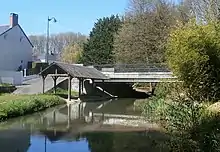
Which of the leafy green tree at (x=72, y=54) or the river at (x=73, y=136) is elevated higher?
the leafy green tree at (x=72, y=54)

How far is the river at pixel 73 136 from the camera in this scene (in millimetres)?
12867

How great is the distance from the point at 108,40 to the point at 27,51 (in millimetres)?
11704

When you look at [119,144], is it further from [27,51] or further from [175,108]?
[27,51]

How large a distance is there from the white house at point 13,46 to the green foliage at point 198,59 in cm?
2889

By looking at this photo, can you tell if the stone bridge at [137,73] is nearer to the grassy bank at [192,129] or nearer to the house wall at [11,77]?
the house wall at [11,77]

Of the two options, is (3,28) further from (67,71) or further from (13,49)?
(67,71)

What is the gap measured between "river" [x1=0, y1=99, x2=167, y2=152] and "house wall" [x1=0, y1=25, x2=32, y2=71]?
86.4 ft

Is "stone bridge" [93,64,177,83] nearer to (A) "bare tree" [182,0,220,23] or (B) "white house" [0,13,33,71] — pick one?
(A) "bare tree" [182,0,220,23]

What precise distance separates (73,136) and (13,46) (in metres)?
35.2

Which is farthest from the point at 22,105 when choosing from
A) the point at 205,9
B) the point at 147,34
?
→ the point at 147,34

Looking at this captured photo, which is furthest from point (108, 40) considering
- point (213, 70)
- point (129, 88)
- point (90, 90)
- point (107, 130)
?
point (107, 130)

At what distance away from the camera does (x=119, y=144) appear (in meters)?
13.6

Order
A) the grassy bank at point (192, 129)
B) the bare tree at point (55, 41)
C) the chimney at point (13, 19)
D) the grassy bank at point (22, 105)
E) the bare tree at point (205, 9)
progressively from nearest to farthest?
1. the grassy bank at point (192, 129)
2. the grassy bank at point (22, 105)
3. the bare tree at point (205, 9)
4. the chimney at point (13, 19)
5. the bare tree at point (55, 41)

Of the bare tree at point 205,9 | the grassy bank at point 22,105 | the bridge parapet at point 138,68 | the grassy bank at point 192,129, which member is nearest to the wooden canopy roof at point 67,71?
the bridge parapet at point 138,68
